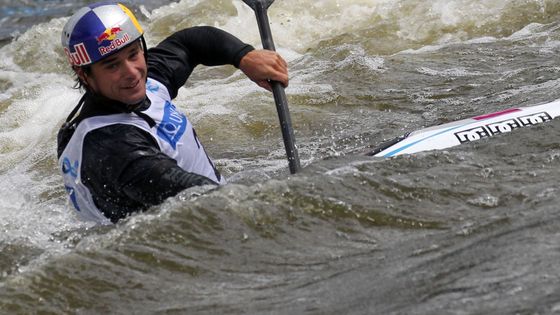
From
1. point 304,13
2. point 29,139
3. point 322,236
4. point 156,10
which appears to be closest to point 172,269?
point 322,236

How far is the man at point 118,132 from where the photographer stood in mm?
3867

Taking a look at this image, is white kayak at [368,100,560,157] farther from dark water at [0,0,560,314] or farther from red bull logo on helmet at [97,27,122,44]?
red bull logo on helmet at [97,27,122,44]

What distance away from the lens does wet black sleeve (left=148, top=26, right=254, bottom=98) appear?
4867 millimetres

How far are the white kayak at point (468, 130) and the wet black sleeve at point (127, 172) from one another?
1.47m

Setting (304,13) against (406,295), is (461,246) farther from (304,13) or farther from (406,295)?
(304,13)

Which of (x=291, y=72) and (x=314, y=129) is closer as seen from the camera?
(x=314, y=129)

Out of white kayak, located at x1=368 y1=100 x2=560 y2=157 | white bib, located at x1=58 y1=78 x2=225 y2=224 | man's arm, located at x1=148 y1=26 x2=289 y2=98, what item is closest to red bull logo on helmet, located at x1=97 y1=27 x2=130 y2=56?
white bib, located at x1=58 y1=78 x2=225 y2=224

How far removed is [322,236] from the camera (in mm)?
3705

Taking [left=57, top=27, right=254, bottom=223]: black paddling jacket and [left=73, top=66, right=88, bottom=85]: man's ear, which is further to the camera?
[left=73, top=66, right=88, bottom=85]: man's ear

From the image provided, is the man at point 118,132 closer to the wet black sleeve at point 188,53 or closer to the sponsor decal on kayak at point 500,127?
the wet black sleeve at point 188,53

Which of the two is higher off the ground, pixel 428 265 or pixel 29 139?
pixel 428 265

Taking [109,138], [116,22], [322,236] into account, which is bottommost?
[322,236]

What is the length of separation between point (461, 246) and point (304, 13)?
7198 mm

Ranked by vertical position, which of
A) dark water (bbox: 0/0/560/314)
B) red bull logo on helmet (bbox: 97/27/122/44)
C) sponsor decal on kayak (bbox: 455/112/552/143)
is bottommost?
sponsor decal on kayak (bbox: 455/112/552/143)
